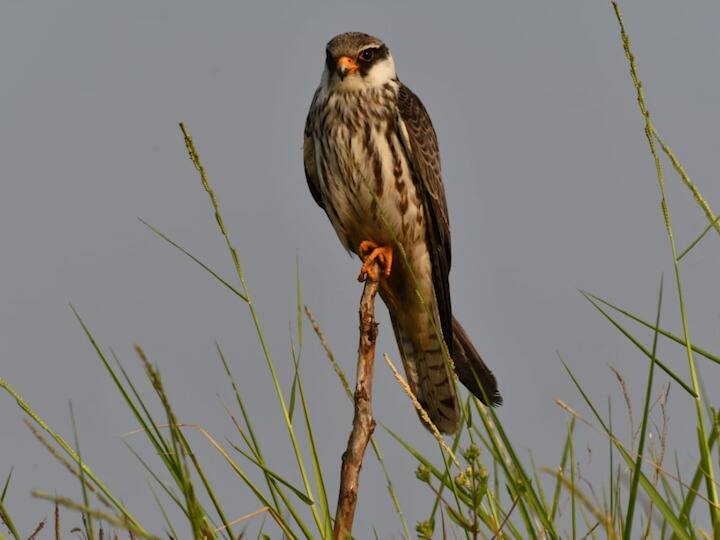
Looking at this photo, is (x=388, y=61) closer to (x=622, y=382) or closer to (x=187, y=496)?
(x=622, y=382)

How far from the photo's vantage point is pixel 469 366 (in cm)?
468

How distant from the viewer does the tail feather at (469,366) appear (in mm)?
4680

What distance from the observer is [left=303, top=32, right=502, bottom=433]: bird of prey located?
4.74 metres

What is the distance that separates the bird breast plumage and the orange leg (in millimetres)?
74

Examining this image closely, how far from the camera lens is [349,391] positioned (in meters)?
2.68

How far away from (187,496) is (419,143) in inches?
130

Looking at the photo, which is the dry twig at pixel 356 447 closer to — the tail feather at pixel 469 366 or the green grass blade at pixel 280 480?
the green grass blade at pixel 280 480

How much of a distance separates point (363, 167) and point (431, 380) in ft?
3.86

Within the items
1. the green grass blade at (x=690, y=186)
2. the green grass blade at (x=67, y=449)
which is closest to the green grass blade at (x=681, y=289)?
the green grass blade at (x=690, y=186)

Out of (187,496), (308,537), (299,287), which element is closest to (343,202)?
(299,287)

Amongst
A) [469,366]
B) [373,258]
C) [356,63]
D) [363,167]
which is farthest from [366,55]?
[469,366]

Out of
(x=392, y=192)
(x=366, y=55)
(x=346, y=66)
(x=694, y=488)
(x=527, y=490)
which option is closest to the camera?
(x=694, y=488)

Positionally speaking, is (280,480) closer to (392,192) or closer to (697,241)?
(697,241)

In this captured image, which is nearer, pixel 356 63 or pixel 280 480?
pixel 280 480
